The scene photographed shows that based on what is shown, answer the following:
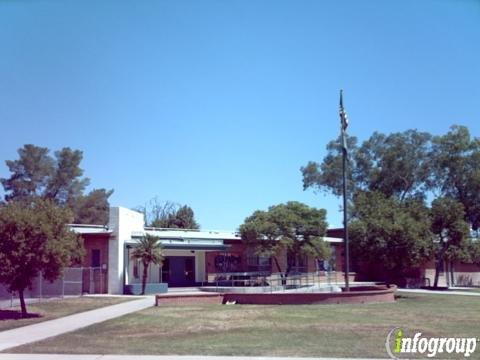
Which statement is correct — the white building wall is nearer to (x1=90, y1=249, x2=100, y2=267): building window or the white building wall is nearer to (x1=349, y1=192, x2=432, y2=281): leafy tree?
(x1=90, y1=249, x2=100, y2=267): building window

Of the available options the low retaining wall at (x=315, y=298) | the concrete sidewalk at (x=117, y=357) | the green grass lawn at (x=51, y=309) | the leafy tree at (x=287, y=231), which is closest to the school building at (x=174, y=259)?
the leafy tree at (x=287, y=231)

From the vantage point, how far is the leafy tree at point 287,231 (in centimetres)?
3847

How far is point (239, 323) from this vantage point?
18531 millimetres

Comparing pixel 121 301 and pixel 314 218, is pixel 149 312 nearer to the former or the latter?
pixel 121 301

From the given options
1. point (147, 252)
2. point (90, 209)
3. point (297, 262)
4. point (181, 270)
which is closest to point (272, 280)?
point (297, 262)

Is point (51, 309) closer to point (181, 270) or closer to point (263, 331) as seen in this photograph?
point (263, 331)

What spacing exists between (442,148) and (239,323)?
43508 mm

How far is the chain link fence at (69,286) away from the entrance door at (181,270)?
22.5ft

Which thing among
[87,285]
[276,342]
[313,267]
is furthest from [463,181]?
[276,342]

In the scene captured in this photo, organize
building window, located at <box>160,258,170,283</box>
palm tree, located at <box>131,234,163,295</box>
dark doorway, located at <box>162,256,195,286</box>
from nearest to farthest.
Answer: palm tree, located at <box>131,234,163,295</box>
building window, located at <box>160,258,170,283</box>
dark doorway, located at <box>162,256,195,286</box>

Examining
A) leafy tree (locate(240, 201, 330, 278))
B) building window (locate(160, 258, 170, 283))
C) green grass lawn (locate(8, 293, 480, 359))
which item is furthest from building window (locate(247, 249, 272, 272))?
green grass lawn (locate(8, 293, 480, 359))

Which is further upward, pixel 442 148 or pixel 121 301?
pixel 442 148

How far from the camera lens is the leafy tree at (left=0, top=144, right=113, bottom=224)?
6550 centimetres

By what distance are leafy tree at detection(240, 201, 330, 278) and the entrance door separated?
535 cm
